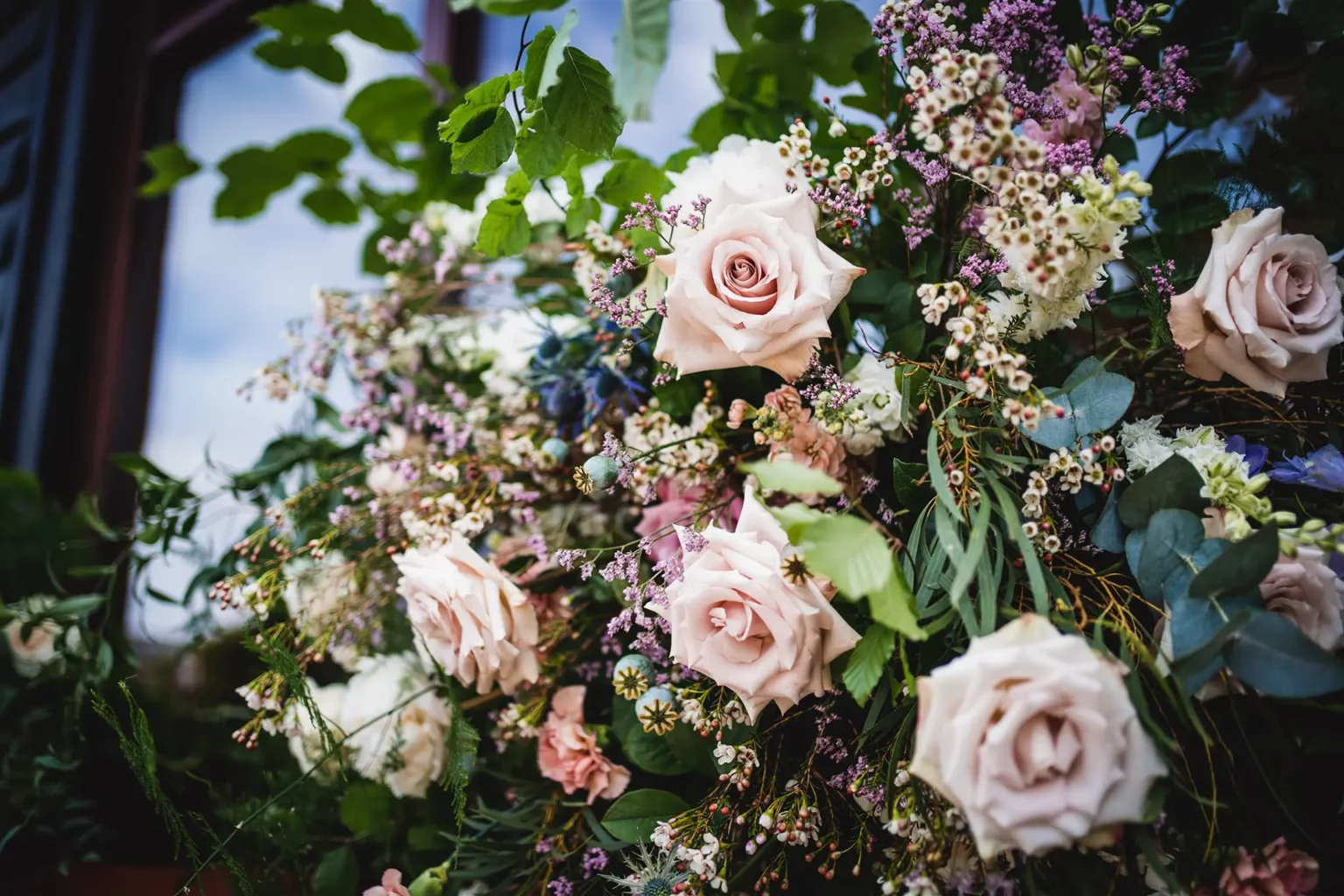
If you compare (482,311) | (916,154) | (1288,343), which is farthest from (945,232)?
(482,311)

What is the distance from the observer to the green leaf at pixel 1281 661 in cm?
41

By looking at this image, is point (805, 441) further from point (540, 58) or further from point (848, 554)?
point (540, 58)

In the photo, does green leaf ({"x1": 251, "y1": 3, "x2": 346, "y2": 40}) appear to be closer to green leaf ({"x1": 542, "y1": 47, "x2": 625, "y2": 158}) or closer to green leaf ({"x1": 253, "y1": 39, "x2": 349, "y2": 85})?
green leaf ({"x1": 253, "y1": 39, "x2": 349, "y2": 85})

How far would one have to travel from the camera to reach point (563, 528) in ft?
2.28

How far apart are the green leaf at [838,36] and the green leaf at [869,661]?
0.58m

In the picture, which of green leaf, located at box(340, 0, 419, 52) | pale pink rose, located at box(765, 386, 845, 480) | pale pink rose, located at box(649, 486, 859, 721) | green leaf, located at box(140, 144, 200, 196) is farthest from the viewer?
green leaf, located at box(140, 144, 200, 196)

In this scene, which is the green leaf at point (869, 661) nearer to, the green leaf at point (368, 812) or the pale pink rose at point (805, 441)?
the pale pink rose at point (805, 441)

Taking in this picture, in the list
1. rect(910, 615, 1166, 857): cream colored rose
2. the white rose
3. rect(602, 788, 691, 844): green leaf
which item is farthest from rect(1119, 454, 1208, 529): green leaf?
the white rose

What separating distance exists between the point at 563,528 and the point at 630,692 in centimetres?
17

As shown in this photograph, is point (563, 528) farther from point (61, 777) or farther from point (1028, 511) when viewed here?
point (61, 777)

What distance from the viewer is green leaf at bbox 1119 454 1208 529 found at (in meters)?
0.49

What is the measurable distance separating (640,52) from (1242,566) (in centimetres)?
44

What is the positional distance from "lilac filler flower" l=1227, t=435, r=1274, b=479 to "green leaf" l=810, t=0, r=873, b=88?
49 centimetres

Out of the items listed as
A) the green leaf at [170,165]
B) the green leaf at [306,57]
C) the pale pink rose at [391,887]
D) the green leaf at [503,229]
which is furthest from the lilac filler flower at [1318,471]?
the green leaf at [170,165]
